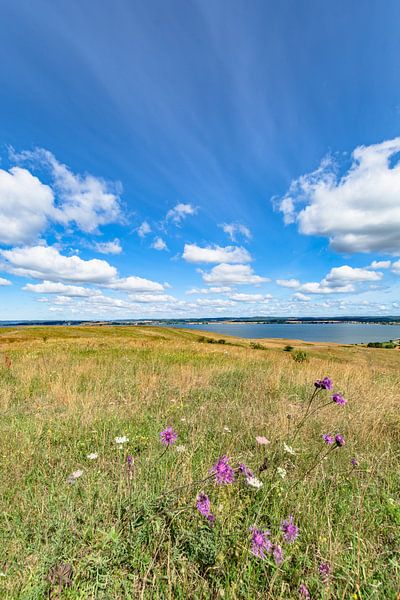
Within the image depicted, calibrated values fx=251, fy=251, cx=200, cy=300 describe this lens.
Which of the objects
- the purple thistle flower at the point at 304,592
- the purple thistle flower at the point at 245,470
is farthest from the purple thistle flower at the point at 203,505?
the purple thistle flower at the point at 304,592

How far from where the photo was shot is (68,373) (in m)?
8.25

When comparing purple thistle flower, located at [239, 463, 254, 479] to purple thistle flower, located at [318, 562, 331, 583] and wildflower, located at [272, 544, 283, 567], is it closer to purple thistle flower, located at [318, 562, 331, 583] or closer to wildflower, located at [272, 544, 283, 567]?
wildflower, located at [272, 544, 283, 567]

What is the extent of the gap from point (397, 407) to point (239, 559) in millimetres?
5046

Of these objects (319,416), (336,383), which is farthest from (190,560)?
(336,383)

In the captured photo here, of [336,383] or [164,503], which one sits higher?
[164,503]

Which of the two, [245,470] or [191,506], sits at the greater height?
[245,470]

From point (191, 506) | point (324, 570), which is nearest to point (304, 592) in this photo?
point (324, 570)

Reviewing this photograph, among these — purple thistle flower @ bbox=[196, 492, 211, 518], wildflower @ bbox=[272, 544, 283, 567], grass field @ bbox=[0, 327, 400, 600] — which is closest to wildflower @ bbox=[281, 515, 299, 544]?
grass field @ bbox=[0, 327, 400, 600]

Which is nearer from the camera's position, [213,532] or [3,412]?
[213,532]

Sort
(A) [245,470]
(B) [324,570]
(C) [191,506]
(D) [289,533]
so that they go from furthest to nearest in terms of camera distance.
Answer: (A) [245,470] → (C) [191,506] → (D) [289,533] → (B) [324,570]

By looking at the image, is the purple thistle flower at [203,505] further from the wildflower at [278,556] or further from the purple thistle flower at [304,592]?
the purple thistle flower at [304,592]

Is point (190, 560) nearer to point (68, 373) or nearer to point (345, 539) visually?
point (345, 539)

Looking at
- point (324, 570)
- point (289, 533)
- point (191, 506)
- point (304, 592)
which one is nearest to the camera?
point (304, 592)

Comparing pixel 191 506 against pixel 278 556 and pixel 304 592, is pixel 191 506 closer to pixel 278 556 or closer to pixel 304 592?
pixel 278 556
